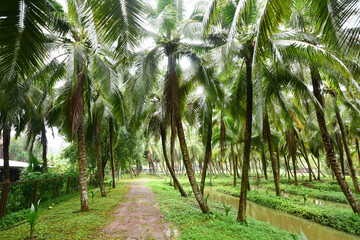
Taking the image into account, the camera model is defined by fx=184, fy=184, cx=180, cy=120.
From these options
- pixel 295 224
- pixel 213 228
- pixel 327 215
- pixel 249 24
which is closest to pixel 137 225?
pixel 213 228

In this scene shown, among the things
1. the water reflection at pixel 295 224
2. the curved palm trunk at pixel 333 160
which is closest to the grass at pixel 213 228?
the water reflection at pixel 295 224

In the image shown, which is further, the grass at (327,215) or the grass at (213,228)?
the grass at (327,215)

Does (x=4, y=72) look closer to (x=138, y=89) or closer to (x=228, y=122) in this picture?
(x=138, y=89)

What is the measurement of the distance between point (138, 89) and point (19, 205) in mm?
8002

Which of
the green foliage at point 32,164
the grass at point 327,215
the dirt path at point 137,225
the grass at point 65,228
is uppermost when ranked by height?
the green foliage at point 32,164

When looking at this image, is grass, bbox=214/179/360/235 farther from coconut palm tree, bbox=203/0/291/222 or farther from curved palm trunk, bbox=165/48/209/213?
curved palm trunk, bbox=165/48/209/213

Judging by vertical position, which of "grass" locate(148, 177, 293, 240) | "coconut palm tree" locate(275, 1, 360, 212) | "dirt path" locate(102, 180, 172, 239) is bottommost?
"grass" locate(148, 177, 293, 240)

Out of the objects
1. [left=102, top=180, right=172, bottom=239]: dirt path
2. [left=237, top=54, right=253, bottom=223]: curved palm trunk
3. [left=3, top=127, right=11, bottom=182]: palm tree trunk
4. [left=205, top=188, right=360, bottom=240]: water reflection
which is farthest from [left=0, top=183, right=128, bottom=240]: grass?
[left=205, top=188, right=360, bottom=240]: water reflection

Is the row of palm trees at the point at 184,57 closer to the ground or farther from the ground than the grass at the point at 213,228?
farther from the ground

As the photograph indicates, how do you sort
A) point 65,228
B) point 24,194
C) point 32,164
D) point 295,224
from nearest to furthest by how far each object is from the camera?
point 65,228 → point 295,224 → point 24,194 → point 32,164

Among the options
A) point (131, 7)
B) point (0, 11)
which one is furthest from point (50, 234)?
point (131, 7)

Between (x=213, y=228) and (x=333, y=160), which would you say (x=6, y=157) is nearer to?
(x=213, y=228)

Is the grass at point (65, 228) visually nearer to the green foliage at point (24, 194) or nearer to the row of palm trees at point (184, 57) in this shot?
the row of palm trees at point (184, 57)

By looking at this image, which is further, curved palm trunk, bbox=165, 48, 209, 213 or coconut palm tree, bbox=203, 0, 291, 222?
curved palm trunk, bbox=165, 48, 209, 213
